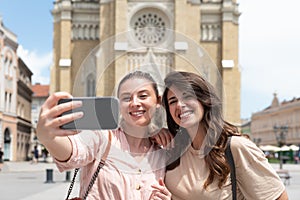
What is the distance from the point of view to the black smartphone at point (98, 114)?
195cm

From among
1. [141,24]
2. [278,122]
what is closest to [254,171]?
[141,24]

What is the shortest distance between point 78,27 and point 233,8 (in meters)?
14.3

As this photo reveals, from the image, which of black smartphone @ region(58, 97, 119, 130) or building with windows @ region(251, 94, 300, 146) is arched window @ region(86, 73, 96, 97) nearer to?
black smartphone @ region(58, 97, 119, 130)

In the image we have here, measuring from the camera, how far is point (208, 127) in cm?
260

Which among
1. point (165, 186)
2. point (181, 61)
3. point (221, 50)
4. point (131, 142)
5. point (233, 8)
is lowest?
point (165, 186)

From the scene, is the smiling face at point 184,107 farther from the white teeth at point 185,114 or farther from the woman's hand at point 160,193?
the woman's hand at point 160,193

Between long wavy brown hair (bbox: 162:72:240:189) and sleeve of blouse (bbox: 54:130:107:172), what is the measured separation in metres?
0.41

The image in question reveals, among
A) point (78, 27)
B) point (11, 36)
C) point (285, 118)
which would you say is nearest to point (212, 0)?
point (78, 27)

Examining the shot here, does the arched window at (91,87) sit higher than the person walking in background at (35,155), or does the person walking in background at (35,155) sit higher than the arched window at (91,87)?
the arched window at (91,87)

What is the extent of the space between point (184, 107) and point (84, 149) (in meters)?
0.55

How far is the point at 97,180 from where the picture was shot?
2463 millimetres

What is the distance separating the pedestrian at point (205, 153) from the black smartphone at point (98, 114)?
0.56m

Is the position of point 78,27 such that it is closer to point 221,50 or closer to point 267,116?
point 221,50

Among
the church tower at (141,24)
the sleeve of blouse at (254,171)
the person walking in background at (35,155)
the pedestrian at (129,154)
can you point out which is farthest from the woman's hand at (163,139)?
the church tower at (141,24)
